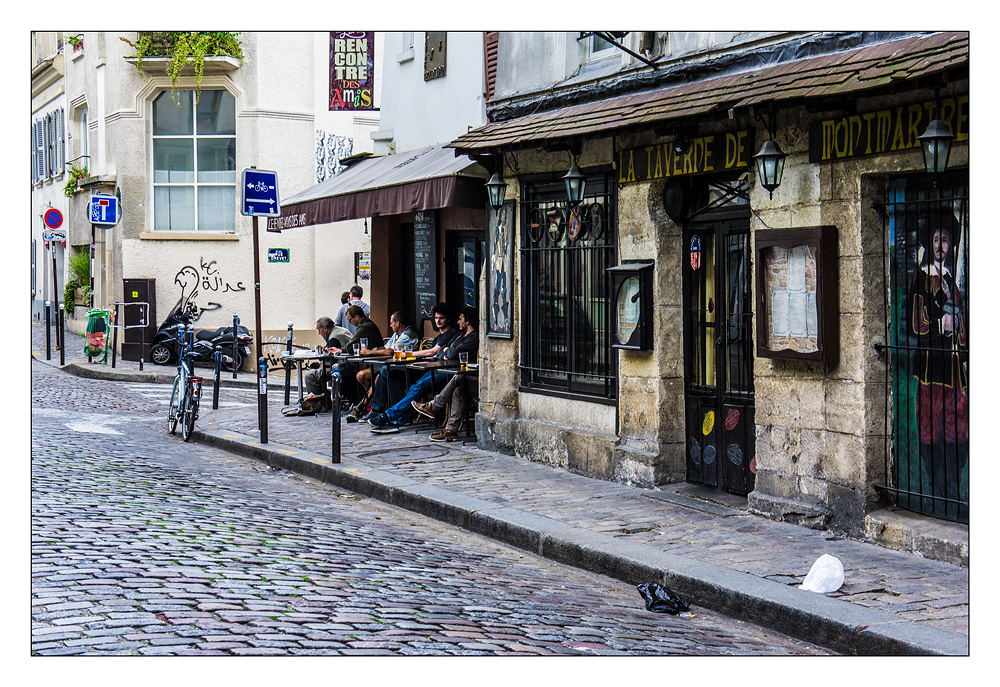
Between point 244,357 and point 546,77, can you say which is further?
point 244,357

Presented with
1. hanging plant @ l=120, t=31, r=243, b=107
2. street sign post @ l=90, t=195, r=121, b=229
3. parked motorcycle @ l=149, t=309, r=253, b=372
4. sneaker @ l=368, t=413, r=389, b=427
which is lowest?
sneaker @ l=368, t=413, r=389, b=427

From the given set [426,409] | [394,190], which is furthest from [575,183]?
[426,409]

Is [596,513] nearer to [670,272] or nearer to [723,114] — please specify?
[670,272]

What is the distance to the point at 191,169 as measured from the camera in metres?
23.3

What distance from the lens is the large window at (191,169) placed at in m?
23.2

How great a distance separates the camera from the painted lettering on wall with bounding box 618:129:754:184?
7863mm

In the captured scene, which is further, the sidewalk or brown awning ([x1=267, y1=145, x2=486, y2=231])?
brown awning ([x1=267, y1=145, x2=486, y2=231])

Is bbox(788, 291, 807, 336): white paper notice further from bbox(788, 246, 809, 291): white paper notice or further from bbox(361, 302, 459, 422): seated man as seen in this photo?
bbox(361, 302, 459, 422): seated man

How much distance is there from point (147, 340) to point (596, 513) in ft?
53.8

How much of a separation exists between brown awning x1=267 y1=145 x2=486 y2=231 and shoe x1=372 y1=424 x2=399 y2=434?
95.5 inches

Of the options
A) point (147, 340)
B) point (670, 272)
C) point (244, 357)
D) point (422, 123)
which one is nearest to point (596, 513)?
point (670, 272)

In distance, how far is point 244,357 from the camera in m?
21.8

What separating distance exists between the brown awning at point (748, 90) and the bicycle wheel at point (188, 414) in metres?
4.48

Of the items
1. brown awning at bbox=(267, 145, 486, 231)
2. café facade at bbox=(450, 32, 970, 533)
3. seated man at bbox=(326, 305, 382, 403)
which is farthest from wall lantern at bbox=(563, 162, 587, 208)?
seated man at bbox=(326, 305, 382, 403)
